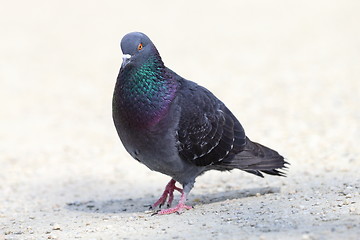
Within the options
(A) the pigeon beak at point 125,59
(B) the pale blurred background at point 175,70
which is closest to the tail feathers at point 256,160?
(B) the pale blurred background at point 175,70

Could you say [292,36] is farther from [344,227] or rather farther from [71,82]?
[344,227]

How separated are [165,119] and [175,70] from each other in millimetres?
10354

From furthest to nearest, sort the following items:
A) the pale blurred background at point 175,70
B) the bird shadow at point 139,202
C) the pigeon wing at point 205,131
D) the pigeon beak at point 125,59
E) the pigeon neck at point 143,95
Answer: the pale blurred background at point 175,70
the bird shadow at point 139,202
the pigeon wing at point 205,131
the pigeon neck at point 143,95
the pigeon beak at point 125,59

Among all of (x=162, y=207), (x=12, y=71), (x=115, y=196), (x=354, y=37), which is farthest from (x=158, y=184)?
(x=354, y=37)

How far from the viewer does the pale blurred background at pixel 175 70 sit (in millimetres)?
9734

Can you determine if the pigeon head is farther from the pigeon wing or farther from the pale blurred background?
the pale blurred background

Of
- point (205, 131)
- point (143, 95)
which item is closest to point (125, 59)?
point (143, 95)

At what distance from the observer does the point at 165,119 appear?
6.23 m

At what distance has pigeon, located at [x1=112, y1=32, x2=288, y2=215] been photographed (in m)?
6.18

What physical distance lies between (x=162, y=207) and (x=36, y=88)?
930 centimetres

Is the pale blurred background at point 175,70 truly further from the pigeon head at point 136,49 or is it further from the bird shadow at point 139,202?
the pigeon head at point 136,49

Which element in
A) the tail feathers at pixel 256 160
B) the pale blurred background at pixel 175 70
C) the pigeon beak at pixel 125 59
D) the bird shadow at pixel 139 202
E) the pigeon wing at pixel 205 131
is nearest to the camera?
the pigeon beak at pixel 125 59

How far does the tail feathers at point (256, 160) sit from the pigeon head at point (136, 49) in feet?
5.01

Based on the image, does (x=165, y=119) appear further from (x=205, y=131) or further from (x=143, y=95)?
(x=205, y=131)
